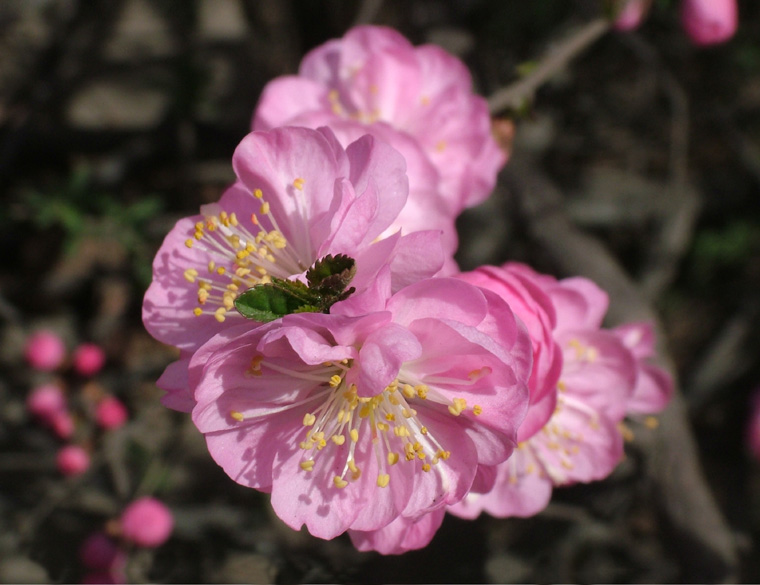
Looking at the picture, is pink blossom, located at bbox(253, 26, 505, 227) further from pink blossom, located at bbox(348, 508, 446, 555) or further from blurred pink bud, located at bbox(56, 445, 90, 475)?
blurred pink bud, located at bbox(56, 445, 90, 475)

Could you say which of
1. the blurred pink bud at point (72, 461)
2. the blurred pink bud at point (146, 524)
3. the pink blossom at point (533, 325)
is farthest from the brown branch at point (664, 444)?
the blurred pink bud at point (72, 461)

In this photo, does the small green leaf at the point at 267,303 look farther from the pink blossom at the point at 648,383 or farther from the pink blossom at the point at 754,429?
the pink blossom at the point at 754,429

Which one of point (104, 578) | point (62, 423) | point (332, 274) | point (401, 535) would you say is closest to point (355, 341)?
point (332, 274)

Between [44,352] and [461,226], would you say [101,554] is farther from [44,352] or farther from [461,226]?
[461,226]

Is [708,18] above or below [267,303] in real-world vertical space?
above

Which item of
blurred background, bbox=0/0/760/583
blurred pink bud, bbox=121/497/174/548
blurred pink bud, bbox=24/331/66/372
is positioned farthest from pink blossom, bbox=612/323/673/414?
blurred pink bud, bbox=24/331/66/372

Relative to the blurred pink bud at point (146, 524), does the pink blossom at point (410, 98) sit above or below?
above

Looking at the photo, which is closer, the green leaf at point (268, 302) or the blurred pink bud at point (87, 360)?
the green leaf at point (268, 302)
